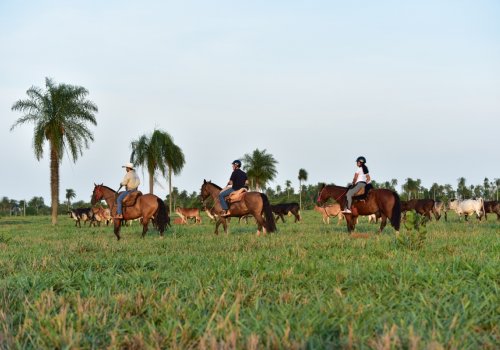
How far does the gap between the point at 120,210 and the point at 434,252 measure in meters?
10.6

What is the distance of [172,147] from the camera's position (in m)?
48.7

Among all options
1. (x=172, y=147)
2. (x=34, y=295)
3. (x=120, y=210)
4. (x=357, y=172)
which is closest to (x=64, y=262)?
(x=34, y=295)

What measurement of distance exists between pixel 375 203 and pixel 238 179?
4.72 meters

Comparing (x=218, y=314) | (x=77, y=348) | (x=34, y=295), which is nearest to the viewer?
(x=77, y=348)

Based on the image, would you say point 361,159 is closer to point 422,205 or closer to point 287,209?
point 422,205

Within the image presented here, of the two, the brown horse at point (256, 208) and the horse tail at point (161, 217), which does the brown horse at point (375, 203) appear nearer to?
the brown horse at point (256, 208)

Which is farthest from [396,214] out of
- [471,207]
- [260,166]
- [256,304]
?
[260,166]

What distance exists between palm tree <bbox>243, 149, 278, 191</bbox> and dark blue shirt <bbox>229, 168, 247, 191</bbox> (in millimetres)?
56266

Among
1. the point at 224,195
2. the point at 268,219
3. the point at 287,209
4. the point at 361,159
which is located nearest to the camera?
the point at 361,159

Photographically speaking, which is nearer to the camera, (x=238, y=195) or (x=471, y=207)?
(x=238, y=195)

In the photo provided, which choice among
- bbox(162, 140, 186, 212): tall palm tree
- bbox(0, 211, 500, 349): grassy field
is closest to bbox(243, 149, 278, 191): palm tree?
bbox(162, 140, 186, 212): tall palm tree

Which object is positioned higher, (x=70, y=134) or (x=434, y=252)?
(x=70, y=134)

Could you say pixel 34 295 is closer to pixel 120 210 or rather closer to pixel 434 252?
pixel 434 252

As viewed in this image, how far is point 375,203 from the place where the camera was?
15094 millimetres
